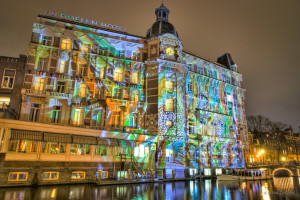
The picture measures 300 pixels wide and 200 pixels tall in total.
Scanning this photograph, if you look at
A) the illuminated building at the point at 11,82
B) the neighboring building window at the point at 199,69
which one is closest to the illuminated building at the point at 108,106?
the illuminated building at the point at 11,82

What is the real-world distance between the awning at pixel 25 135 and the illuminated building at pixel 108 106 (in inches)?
3.8

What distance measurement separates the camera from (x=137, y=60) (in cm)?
3900

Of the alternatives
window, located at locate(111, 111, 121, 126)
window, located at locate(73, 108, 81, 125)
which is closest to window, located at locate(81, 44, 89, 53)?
window, located at locate(73, 108, 81, 125)

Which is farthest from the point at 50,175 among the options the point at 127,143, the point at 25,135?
the point at 127,143

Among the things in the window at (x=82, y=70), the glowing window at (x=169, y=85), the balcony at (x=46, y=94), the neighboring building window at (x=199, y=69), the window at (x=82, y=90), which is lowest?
the balcony at (x=46, y=94)

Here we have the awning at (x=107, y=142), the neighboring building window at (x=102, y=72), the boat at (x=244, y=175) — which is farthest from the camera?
the boat at (x=244, y=175)

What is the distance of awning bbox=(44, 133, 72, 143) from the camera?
2550cm

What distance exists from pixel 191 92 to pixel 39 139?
94.7 ft

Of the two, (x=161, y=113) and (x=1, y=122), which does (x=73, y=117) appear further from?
(x=161, y=113)

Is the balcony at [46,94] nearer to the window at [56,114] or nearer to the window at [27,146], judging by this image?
the window at [56,114]

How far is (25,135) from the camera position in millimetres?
24172

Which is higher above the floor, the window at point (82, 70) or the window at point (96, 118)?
the window at point (82, 70)

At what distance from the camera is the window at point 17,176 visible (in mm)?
23362

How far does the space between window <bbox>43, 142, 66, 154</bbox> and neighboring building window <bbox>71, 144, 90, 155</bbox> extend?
1139mm
